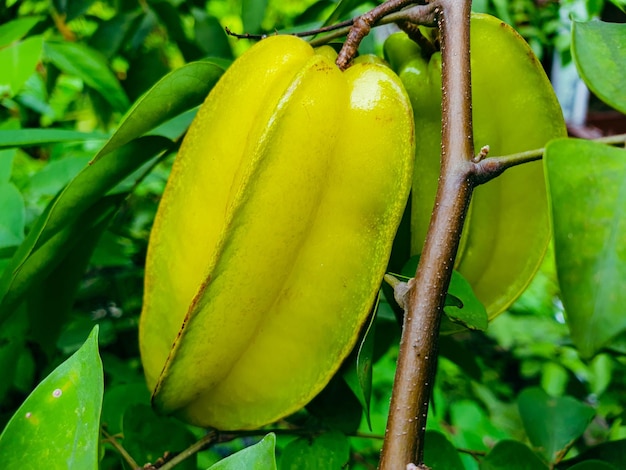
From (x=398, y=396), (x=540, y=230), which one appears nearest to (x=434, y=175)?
(x=540, y=230)

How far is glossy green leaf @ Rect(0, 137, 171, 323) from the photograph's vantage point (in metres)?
0.58

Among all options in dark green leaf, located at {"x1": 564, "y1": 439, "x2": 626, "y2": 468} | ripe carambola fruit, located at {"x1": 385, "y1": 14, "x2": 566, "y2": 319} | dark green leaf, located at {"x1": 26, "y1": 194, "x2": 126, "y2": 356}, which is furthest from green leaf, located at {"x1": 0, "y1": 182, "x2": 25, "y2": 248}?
dark green leaf, located at {"x1": 564, "y1": 439, "x2": 626, "y2": 468}

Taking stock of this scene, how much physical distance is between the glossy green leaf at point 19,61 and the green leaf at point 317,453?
56 cm

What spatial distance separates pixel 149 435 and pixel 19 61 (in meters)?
0.52

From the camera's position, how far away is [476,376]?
36.8 inches

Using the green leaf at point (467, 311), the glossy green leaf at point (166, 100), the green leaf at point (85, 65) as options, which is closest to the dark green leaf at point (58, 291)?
the glossy green leaf at point (166, 100)

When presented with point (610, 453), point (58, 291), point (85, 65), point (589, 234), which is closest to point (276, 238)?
point (589, 234)

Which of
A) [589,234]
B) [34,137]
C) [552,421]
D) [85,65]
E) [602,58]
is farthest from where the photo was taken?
[85,65]

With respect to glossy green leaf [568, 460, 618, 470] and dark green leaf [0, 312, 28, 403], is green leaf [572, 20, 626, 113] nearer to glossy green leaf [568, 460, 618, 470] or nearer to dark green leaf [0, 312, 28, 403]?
glossy green leaf [568, 460, 618, 470]

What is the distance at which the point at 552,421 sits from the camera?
0.81m

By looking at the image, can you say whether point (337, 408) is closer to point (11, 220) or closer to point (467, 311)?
point (467, 311)

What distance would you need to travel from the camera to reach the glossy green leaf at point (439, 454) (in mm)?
613

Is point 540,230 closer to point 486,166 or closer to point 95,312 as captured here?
point 486,166

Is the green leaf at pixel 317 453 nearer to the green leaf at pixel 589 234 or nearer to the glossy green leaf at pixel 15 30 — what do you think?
the green leaf at pixel 589 234
